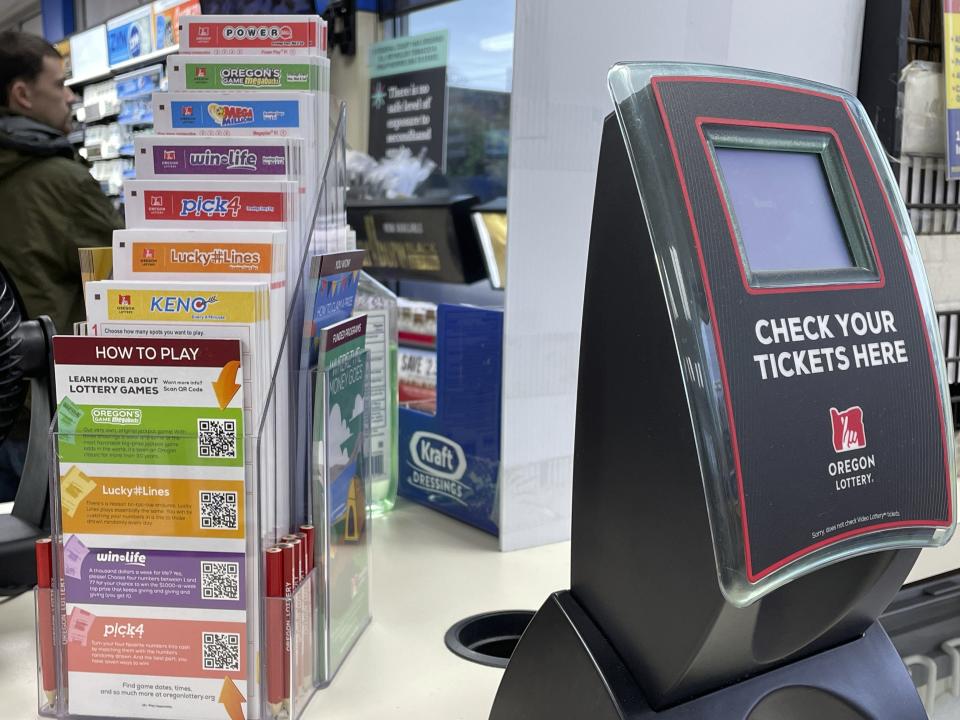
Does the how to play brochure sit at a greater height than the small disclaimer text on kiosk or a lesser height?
lesser

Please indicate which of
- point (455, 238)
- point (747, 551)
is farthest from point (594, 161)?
point (747, 551)

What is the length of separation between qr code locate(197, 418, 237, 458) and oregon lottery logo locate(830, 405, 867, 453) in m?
0.46

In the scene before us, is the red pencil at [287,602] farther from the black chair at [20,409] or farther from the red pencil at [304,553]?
the black chair at [20,409]

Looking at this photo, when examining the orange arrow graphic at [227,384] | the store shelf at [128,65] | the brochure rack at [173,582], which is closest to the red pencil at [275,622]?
the brochure rack at [173,582]

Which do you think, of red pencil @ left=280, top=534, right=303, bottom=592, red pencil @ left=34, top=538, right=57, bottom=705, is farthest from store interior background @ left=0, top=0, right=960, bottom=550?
red pencil @ left=34, top=538, right=57, bottom=705

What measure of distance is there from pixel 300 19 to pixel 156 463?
453 mm

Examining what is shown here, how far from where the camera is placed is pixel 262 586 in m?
0.77

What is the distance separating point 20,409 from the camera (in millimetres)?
1043

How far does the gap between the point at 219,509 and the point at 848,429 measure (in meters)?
0.49

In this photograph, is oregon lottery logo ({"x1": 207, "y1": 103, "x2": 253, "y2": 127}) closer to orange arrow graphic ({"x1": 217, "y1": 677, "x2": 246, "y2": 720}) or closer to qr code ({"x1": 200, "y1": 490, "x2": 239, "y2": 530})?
qr code ({"x1": 200, "y1": 490, "x2": 239, "y2": 530})

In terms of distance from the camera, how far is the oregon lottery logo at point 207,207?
2.72 ft

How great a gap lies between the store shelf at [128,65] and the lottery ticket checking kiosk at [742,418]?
598 cm

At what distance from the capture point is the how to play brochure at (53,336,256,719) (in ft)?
2.46

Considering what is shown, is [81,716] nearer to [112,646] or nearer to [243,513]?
[112,646]
